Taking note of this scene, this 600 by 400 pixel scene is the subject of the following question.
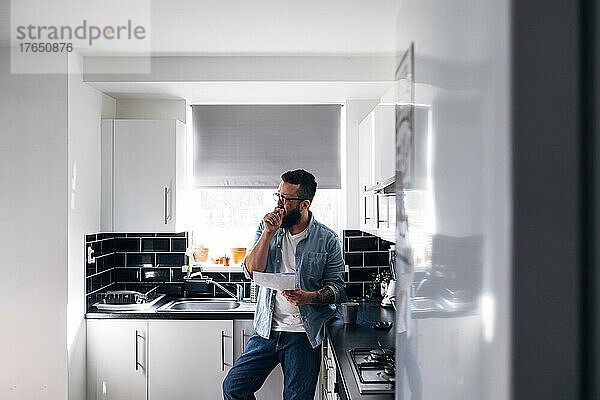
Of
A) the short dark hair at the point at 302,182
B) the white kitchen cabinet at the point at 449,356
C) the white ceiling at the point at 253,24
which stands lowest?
the white kitchen cabinet at the point at 449,356

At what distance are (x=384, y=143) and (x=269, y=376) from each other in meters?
1.95

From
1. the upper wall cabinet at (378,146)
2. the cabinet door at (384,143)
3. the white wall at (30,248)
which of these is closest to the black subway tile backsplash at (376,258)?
the upper wall cabinet at (378,146)

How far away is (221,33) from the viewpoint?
11.3ft

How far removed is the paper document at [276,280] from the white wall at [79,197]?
127 cm

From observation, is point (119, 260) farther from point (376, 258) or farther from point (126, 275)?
point (376, 258)

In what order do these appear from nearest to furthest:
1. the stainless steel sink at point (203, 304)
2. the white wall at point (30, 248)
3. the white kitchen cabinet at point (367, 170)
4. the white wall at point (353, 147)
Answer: the white kitchen cabinet at point (367, 170) → the white wall at point (30, 248) → the stainless steel sink at point (203, 304) → the white wall at point (353, 147)

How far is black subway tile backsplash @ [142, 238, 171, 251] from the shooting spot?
4.60 metres

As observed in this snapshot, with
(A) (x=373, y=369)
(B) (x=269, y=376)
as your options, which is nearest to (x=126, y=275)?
(B) (x=269, y=376)

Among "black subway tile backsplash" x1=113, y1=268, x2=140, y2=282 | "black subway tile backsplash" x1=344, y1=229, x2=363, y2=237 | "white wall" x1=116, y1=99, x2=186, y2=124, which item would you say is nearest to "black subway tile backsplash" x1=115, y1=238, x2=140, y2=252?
"black subway tile backsplash" x1=113, y1=268, x2=140, y2=282

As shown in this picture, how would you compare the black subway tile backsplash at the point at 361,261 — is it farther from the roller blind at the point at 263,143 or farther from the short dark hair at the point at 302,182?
the short dark hair at the point at 302,182

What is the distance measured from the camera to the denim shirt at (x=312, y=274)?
3322 millimetres

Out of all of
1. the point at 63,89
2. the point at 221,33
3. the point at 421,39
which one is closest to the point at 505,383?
the point at 421,39

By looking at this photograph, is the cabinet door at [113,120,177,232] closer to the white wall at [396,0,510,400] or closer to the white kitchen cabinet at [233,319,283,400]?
the white kitchen cabinet at [233,319,283,400]

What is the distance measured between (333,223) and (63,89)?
88.1 inches
